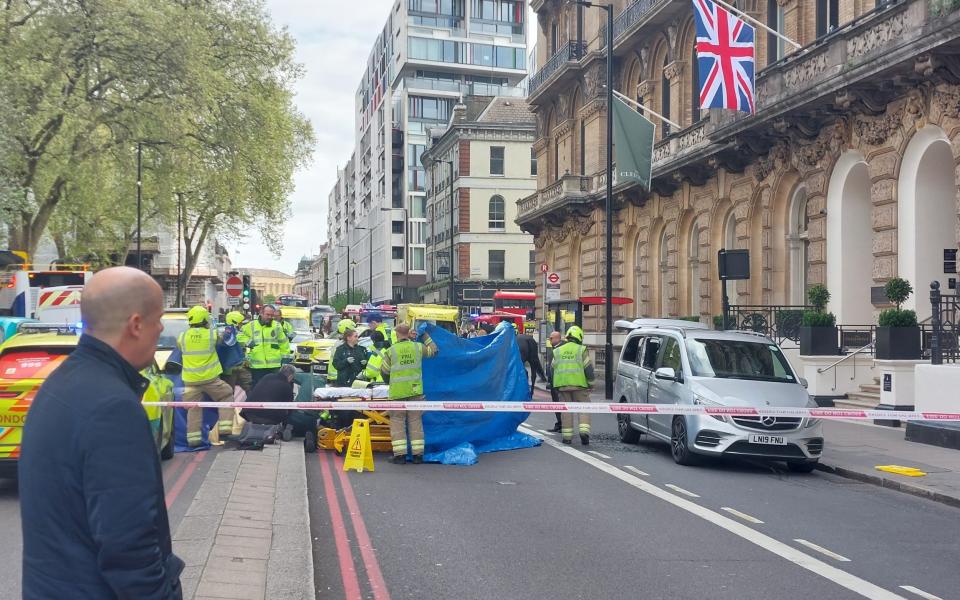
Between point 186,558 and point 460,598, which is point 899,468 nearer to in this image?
point 460,598

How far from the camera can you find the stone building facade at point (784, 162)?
19609 millimetres

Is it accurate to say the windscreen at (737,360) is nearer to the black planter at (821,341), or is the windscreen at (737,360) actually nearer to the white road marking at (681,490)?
the white road marking at (681,490)

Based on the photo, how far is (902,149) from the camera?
66.0 ft

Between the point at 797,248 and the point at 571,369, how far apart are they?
1295cm

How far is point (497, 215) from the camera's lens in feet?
242

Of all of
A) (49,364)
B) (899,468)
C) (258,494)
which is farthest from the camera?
(899,468)

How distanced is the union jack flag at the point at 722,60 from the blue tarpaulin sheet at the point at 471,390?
10424 millimetres

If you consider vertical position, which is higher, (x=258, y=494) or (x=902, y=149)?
(x=902, y=149)

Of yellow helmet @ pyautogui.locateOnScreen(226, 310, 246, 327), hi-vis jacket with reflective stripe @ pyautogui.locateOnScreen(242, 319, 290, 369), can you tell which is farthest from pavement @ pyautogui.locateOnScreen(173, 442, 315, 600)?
yellow helmet @ pyautogui.locateOnScreen(226, 310, 246, 327)

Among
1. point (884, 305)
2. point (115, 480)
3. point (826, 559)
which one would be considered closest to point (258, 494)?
point (826, 559)

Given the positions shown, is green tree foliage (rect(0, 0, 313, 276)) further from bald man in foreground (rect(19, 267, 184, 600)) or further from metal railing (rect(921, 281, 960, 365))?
bald man in foreground (rect(19, 267, 184, 600))

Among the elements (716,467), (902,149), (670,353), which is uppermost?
(902,149)

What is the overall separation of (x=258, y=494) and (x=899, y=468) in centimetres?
815

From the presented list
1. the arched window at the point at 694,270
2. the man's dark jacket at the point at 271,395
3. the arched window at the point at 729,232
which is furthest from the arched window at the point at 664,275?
the man's dark jacket at the point at 271,395
